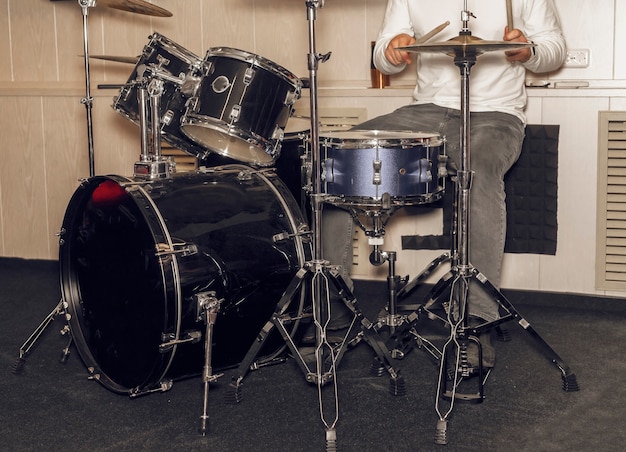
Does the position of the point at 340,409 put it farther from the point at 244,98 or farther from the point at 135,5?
the point at 135,5

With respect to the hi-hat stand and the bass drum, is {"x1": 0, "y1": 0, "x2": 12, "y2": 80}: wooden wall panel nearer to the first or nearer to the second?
the bass drum

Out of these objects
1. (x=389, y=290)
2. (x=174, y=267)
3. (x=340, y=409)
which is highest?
(x=174, y=267)

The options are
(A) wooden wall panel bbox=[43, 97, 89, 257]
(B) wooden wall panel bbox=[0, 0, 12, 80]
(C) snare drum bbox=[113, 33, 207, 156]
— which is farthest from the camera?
(B) wooden wall panel bbox=[0, 0, 12, 80]

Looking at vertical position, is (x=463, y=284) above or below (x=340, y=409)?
above

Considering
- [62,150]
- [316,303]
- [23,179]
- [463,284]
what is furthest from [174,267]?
[23,179]

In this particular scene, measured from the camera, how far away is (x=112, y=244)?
248 centimetres

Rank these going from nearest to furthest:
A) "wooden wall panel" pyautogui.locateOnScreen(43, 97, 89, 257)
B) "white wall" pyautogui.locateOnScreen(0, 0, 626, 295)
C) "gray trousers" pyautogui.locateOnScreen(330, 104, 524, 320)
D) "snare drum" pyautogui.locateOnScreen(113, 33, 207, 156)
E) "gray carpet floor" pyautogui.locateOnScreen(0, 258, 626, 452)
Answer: "gray carpet floor" pyautogui.locateOnScreen(0, 258, 626, 452), "gray trousers" pyautogui.locateOnScreen(330, 104, 524, 320), "snare drum" pyautogui.locateOnScreen(113, 33, 207, 156), "white wall" pyautogui.locateOnScreen(0, 0, 626, 295), "wooden wall panel" pyautogui.locateOnScreen(43, 97, 89, 257)

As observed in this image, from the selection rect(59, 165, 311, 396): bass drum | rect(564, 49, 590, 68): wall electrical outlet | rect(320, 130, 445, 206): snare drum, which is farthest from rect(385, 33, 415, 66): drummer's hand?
rect(564, 49, 590, 68): wall electrical outlet

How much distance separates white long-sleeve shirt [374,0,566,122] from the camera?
9.66 feet

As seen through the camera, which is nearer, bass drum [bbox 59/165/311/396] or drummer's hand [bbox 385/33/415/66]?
bass drum [bbox 59/165/311/396]

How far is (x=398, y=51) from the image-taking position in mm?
2725

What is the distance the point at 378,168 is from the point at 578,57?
1394mm

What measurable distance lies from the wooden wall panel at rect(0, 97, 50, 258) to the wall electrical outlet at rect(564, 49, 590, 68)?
7.74ft

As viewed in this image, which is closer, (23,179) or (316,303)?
(316,303)
